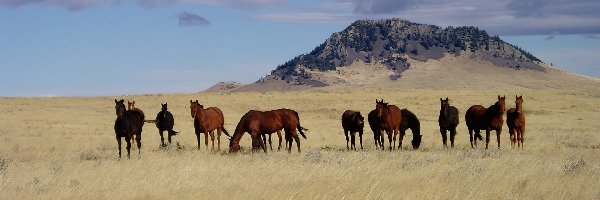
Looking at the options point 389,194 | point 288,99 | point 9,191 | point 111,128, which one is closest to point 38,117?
point 111,128

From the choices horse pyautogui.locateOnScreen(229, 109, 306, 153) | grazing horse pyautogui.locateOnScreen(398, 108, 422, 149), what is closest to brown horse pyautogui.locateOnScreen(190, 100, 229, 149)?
horse pyautogui.locateOnScreen(229, 109, 306, 153)

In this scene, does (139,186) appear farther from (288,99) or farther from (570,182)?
(288,99)

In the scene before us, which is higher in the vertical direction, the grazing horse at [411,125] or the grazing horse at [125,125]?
the grazing horse at [125,125]

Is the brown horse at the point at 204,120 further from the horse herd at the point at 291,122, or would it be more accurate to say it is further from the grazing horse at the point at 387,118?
the grazing horse at the point at 387,118

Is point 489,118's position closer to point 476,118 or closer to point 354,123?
point 476,118

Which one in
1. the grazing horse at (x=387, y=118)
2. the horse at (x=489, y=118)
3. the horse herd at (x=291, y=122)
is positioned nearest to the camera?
the horse herd at (x=291, y=122)

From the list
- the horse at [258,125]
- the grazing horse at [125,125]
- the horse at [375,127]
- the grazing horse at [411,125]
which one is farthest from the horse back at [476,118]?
the grazing horse at [125,125]

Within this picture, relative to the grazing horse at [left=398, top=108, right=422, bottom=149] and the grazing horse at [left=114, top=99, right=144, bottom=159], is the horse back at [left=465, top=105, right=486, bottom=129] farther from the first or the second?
the grazing horse at [left=114, top=99, right=144, bottom=159]

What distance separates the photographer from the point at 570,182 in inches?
503

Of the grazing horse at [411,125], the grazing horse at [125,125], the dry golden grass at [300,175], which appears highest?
the grazing horse at [125,125]

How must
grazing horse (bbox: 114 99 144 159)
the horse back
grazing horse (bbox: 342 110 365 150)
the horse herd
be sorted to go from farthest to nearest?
grazing horse (bbox: 342 110 365 150) < the horse back < the horse herd < grazing horse (bbox: 114 99 144 159)

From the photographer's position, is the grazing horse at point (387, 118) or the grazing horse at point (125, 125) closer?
the grazing horse at point (125, 125)

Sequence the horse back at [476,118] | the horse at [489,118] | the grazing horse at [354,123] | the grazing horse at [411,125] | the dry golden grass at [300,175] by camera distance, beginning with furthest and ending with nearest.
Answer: the grazing horse at [354,123], the horse back at [476,118], the grazing horse at [411,125], the horse at [489,118], the dry golden grass at [300,175]

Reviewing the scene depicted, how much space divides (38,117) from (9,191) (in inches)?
1400
